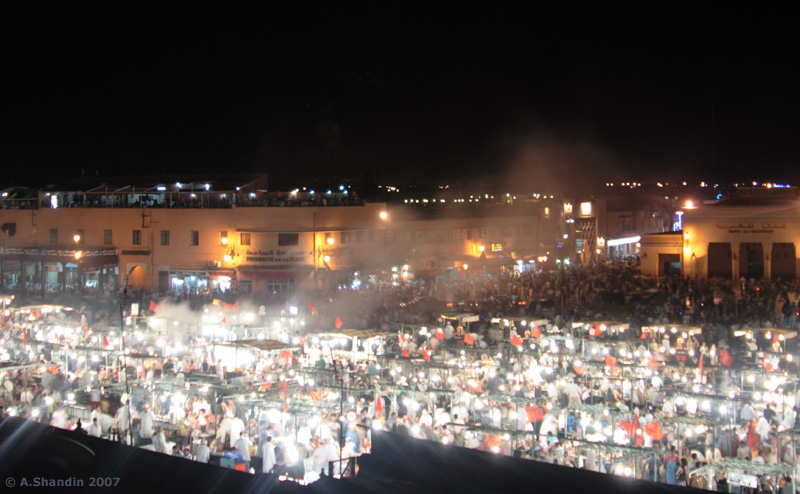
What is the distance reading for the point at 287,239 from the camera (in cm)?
3353

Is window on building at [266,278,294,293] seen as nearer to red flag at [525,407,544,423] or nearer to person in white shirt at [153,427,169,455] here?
person in white shirt at [153,427,169,455]

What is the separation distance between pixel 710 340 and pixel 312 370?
1072cm

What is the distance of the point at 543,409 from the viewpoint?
13078 mm

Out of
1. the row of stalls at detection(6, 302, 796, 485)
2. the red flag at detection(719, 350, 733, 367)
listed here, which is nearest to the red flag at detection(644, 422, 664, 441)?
the row of stalls at detection(6, 302, 796, 485)

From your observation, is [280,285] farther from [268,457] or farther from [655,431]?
[655,431]

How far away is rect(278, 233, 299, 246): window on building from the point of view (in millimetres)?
33469

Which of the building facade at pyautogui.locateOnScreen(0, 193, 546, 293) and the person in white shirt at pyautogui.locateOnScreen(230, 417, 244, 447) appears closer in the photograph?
the person in white shirt at pyautogui.locateOnScreen(230, 417, 244, 447)

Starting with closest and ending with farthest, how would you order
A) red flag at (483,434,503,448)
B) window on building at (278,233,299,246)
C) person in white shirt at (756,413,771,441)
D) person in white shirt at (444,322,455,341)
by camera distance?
red flag at (483,434,503,448)
person in white shirt at (756,413,771,441)
person in white shirt at (444,322,455,341)
window on building at (278,233,299,246)

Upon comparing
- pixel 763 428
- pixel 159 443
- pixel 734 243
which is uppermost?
pixel 734 243

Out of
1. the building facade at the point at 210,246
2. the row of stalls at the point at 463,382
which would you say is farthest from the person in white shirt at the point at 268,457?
the building facade at the point at 210,246

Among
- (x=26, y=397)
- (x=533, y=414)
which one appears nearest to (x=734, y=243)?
(x=533, y=414)

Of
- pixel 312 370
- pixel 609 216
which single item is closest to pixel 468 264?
pixel 609 216

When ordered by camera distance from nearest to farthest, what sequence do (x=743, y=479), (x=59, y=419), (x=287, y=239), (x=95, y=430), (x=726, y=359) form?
1. (x=743, y=479)
2. (x=95, y=430)
3. (x=59, y=419)
4. (x=726, y=359)
5. (x=287, y=239)

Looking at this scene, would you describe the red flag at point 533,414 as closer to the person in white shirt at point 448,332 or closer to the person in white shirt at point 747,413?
the person in white shirt at point 747,413
